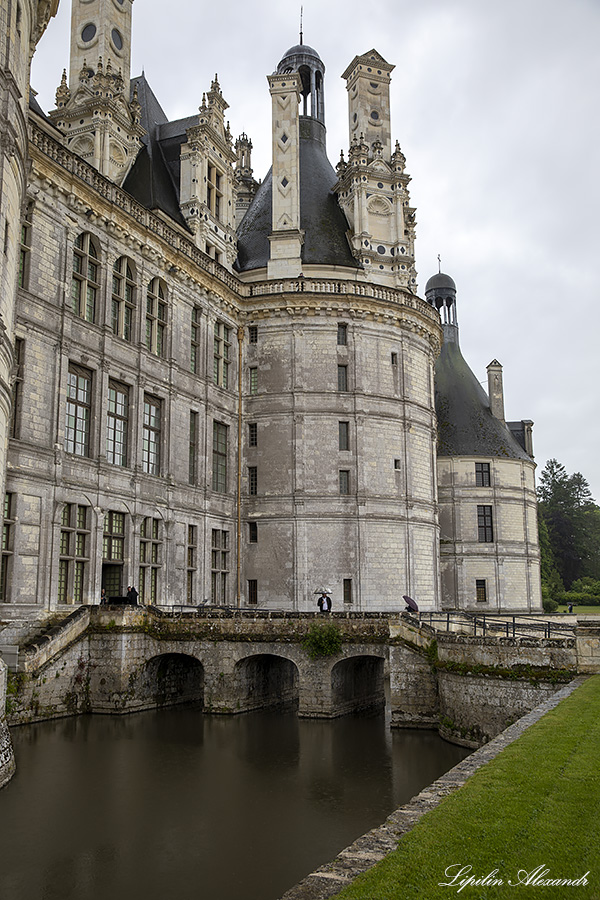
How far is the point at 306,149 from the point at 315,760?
1454 inches

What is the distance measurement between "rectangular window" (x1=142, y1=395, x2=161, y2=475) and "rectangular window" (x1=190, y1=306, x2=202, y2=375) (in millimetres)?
3508

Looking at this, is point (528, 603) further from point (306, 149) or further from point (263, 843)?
point (263, 843)

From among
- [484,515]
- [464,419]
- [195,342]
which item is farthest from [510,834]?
[464,419]

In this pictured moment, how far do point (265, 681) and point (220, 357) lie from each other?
15.4 metres

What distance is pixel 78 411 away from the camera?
2788cm

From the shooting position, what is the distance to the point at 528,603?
4947 centimetres

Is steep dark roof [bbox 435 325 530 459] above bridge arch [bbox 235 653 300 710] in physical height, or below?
above

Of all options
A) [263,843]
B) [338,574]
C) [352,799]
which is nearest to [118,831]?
[263,843]

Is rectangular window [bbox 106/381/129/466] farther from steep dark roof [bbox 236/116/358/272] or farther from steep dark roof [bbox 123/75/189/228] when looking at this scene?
steep dark roof [bbox 236/116/358/272]

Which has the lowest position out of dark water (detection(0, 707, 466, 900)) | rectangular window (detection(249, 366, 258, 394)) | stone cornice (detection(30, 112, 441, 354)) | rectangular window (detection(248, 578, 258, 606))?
dark water (detection(0, 707, 466, 900))

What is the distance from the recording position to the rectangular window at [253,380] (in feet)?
127

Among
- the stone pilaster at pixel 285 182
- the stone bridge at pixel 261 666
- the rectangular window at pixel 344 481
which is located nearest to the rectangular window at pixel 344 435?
the rectangular window at pixel 344 481

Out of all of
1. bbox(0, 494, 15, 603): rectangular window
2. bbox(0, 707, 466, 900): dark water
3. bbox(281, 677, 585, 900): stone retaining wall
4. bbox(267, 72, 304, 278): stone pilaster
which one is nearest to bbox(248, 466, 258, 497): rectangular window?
bbox(267, 72, 304, 278): stone pilaster

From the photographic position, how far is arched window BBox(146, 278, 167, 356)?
1259 inches
